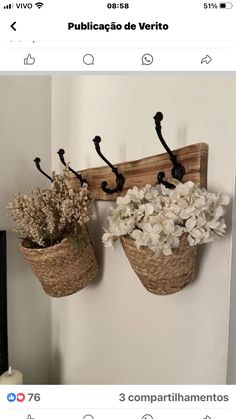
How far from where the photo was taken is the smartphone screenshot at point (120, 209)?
1.33ft

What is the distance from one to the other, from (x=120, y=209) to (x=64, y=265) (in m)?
0.16

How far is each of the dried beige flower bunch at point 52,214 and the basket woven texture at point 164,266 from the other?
0.41 feet

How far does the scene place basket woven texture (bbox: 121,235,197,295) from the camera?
1.57 ft

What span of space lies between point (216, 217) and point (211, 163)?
0.08 m

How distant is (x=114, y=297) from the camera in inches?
26.5
